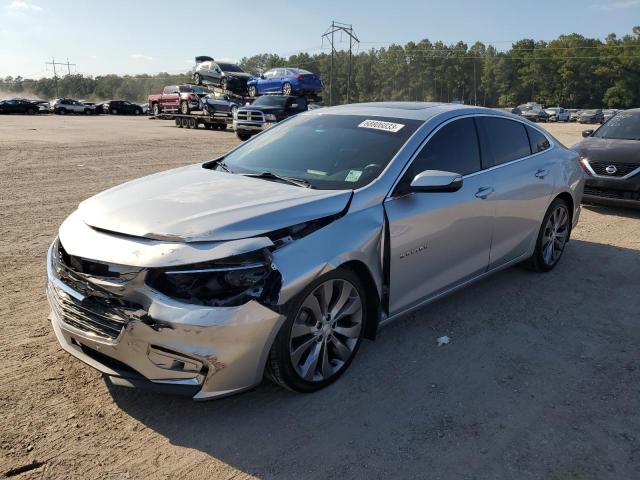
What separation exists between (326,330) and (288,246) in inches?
25.9

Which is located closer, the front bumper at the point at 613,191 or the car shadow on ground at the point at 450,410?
the car shadow on ground at the point at 450,410

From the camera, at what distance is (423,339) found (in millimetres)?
4078

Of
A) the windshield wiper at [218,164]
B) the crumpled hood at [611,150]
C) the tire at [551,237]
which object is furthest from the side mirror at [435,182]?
the crumpled hood at [611,150]

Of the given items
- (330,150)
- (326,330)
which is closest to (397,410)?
(326,330)

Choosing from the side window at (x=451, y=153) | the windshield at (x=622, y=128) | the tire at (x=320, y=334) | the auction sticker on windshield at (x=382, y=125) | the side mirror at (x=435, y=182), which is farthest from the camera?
the windshield at (x=622, y=128)

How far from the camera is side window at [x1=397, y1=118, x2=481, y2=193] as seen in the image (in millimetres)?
3896

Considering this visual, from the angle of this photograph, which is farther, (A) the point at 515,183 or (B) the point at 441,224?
(A) the point at 515,183

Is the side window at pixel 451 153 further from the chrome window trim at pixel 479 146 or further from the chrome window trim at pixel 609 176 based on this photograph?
the chrome window trim at pixel 609 176

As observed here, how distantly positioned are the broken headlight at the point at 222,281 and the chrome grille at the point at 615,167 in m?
7.45

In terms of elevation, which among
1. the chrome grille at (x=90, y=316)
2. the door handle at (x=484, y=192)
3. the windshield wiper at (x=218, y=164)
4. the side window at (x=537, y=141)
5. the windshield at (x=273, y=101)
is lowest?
the chrome grille at (x=90, y=316)

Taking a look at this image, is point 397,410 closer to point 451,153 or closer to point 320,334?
point 320,334

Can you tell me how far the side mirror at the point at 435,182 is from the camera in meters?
3.62

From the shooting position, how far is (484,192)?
441 cm

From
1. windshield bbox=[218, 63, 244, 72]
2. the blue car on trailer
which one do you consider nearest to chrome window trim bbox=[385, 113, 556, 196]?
the blue car on trailer
